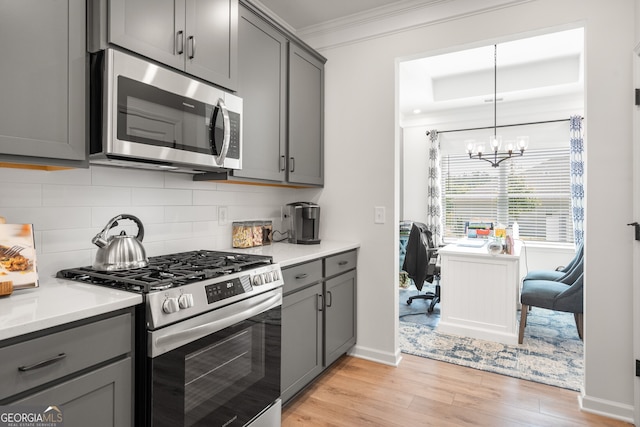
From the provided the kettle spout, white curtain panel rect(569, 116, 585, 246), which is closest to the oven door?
the kettle spout

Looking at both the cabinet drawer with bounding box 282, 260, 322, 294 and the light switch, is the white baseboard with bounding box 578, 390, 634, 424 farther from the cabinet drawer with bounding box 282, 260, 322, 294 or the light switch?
the cabinet drawer with bounding box 282, 260, 322, 294

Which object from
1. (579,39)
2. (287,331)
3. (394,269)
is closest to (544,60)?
(579,39)

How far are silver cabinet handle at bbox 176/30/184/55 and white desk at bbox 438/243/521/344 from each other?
9.06ft

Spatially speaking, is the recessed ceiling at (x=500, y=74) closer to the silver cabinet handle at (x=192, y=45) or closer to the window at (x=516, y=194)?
the window at (x=516, y=194)

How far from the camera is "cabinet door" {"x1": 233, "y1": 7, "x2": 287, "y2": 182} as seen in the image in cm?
222

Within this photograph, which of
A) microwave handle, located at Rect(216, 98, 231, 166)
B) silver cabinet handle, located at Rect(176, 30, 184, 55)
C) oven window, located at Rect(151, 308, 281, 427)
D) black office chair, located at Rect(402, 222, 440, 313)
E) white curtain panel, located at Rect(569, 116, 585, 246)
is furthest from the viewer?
white curtain panel, located at Rect(569, 116, 585, 246)

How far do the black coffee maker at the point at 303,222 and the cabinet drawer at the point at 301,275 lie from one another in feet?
1.56

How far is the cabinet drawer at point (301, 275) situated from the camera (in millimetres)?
2095

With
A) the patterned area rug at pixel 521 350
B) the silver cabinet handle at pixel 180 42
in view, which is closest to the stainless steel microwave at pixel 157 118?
the silver cabinet handle at pixel 180 42

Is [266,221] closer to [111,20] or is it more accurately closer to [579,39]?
[111,20]

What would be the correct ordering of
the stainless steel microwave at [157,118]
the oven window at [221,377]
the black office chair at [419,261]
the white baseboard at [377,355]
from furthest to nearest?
the black office chair at [419,261], the white baseboard at [377,355], the stainless steel microwave at [157,118], the oven window at [221,377]

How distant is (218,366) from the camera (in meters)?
1.55

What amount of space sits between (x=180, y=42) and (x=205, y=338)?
1344 mm

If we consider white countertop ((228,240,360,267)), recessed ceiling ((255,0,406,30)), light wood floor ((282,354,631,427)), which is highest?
recessed ceiling ((255,0,406,30))
